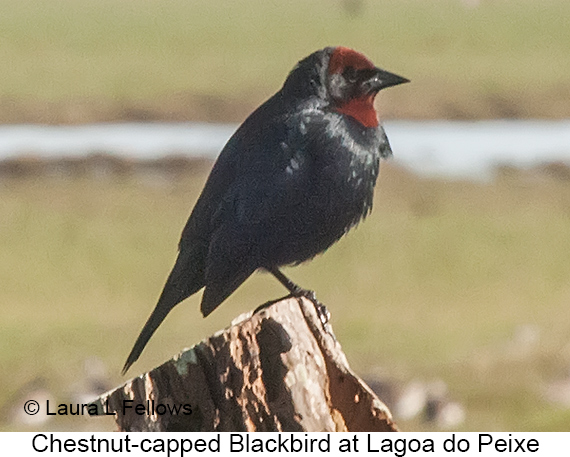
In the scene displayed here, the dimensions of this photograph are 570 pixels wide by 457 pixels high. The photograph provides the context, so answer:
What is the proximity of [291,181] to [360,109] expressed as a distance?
183 millimetres

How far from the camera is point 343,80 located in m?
1.67

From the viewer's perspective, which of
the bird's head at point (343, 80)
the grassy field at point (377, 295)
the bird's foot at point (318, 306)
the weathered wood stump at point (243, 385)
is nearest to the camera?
the weathered wood stump at point (243, 385)

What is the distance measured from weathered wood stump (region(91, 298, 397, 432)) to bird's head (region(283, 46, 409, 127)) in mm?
420

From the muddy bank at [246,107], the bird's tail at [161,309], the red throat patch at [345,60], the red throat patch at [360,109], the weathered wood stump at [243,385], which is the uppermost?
the red throat patch at [345,60]

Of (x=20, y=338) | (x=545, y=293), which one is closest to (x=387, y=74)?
(x=545, y=293)

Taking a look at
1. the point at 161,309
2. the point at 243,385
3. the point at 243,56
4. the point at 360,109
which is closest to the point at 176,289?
the point at 161,309

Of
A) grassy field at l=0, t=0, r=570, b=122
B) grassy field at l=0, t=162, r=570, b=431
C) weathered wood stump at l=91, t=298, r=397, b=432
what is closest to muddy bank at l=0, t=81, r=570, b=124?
grassy field at l=0, t=0, r=570, b=122

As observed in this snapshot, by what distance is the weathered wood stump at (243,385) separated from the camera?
4.50 feet

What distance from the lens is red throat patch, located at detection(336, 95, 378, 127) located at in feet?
5.49

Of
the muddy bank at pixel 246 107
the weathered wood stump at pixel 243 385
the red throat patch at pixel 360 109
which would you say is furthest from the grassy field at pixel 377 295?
the weathered wood stump at pixel 243 385

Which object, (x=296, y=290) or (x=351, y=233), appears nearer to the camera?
(x=296, y=290)

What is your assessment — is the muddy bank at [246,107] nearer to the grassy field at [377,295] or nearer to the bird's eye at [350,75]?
the grassy field at [377,295]

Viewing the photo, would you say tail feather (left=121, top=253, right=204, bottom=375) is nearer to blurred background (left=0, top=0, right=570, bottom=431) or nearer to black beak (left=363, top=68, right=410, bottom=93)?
blurred background (left=0, top=0, right=570, bottom=431)

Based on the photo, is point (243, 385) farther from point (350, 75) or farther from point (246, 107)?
point (246, 107)
